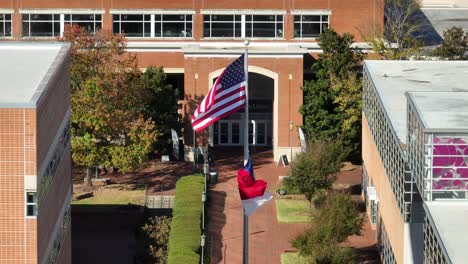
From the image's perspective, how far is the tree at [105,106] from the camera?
2783 inches

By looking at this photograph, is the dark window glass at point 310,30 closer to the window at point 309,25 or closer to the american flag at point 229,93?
the window at point 309,25

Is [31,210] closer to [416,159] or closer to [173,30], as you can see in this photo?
[416,159]

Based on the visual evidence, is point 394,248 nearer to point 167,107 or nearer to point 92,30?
point 167,107

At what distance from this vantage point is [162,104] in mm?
79812

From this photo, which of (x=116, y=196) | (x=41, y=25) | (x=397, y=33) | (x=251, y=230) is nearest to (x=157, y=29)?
(x=41, y=25)

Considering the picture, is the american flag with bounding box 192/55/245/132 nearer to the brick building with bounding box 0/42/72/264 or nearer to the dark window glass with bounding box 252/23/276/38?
the brick building with bounding box 0/42/72/264

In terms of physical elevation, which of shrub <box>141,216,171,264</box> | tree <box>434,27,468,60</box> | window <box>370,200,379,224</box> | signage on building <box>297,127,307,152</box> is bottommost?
shrub <box>141,216,171,264</box>

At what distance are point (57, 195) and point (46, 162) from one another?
456cm

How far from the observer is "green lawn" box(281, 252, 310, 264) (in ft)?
197

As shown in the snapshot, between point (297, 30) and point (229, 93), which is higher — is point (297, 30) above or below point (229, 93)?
above

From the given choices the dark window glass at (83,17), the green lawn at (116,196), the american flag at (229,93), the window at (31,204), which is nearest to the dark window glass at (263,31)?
the dark window glass at (83,17)

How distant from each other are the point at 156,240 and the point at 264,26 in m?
27.8

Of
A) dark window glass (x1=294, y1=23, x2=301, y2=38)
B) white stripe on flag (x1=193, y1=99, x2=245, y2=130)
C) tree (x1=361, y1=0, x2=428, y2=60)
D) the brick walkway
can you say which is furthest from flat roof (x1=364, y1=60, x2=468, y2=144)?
dark window glass (x1=294, y1=23, x2=301, y2=38)

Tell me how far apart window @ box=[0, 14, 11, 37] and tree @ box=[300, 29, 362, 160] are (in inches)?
780
